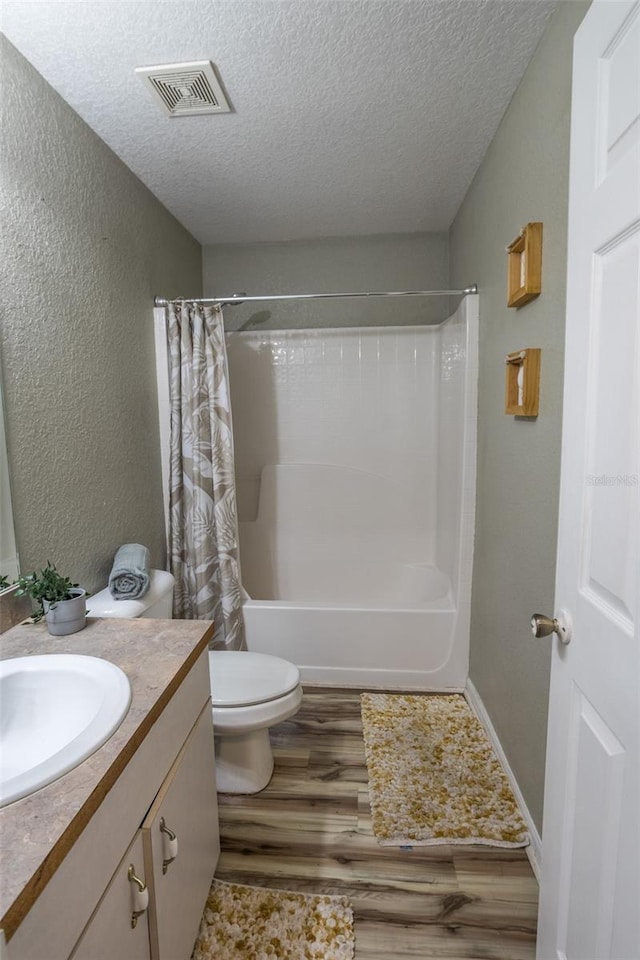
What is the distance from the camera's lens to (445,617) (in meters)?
2.26

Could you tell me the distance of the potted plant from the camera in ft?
3.82

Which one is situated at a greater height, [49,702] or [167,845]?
[49,702]

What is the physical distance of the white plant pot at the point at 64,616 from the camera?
1160 mm

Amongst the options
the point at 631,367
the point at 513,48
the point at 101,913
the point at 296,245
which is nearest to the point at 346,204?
the point at 296,245

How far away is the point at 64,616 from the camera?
3.83 ft

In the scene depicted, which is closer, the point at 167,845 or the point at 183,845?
the point at 167,845

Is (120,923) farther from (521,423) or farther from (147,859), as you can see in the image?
(521,423)

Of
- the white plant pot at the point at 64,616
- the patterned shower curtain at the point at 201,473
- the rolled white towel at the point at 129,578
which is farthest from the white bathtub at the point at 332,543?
the white plant pot at the point at 64,616

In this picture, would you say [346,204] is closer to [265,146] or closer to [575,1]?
[265,146]

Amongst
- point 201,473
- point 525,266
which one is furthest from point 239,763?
point 525,266

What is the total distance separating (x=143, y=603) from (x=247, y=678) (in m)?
0.45

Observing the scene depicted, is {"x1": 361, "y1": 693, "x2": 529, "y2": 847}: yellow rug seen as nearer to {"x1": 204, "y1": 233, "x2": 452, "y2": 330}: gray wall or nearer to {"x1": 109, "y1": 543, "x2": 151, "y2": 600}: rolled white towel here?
{"x1": 109, "y1": 543, "x2": 151, "y2": 600}: rolled white towel

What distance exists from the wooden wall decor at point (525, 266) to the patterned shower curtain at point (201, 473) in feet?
4.30

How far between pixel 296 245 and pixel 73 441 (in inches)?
75.4
